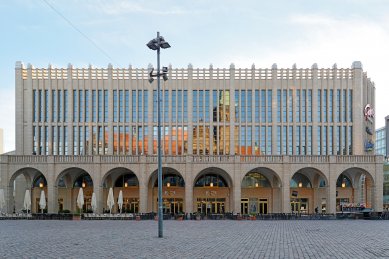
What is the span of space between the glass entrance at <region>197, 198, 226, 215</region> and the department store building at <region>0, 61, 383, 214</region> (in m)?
0.14

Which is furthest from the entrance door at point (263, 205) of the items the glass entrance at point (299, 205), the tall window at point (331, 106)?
the tall window at point (331, 106)

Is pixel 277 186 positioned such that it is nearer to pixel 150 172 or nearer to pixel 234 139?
pixel 234 139

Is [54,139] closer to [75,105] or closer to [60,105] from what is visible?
[60,105]

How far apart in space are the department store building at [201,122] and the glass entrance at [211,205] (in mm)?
138

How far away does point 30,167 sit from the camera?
201 feet

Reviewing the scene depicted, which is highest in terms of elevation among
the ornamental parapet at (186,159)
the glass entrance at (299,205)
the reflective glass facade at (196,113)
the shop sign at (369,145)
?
the reflective glass facade at (196,113)

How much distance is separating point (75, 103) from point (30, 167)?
11.5 meters

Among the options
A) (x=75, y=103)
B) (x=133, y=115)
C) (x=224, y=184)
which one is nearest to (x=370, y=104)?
(x=224, y=184)

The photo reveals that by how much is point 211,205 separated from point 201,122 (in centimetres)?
1111

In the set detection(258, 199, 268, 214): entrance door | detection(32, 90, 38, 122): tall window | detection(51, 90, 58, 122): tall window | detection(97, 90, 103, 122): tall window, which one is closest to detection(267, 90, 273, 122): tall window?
detection(258, 199, 268, 214): entrance door

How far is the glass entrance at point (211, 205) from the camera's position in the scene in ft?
228

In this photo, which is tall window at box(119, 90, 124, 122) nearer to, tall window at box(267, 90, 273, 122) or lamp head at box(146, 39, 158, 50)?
tall window at box(267, 90, 273, 122)

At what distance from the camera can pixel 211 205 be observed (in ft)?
229

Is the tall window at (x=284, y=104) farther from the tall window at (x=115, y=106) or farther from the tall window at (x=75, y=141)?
the tall window at (x=75, y=141)
